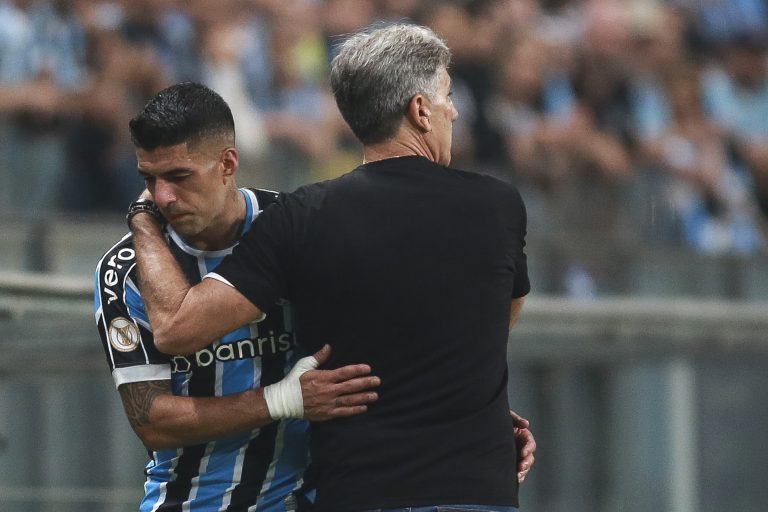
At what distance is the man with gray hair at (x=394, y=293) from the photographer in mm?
3264

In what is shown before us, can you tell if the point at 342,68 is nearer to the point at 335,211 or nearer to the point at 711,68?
the point at 335,211

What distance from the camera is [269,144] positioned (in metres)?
7.90

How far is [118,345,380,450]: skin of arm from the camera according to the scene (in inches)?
129

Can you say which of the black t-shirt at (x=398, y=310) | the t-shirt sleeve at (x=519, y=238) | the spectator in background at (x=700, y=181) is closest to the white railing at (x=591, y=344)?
the spectator in background at (x=700, y=181)

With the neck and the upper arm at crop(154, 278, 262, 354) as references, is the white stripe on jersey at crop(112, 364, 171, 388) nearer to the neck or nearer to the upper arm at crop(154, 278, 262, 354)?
the upper arm at crop(154, 278, 262, 354)

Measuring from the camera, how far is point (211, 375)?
11.6 ft

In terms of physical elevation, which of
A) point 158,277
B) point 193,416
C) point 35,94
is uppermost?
point 35,94

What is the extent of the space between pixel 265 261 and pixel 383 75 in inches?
19.8

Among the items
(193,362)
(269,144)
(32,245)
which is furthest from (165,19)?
(193,362)

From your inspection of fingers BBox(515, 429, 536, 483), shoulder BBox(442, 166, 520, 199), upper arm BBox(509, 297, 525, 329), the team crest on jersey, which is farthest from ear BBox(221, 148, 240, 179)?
fingers BBox(515, 429, 536, 483)

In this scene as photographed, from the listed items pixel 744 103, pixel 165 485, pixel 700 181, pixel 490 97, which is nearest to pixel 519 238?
pixel 165 485

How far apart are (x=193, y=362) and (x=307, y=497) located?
16.7 inches

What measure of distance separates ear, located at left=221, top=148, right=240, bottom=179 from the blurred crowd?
2.72 meters

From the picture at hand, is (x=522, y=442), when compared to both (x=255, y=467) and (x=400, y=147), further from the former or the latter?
(x=400, y=147)
